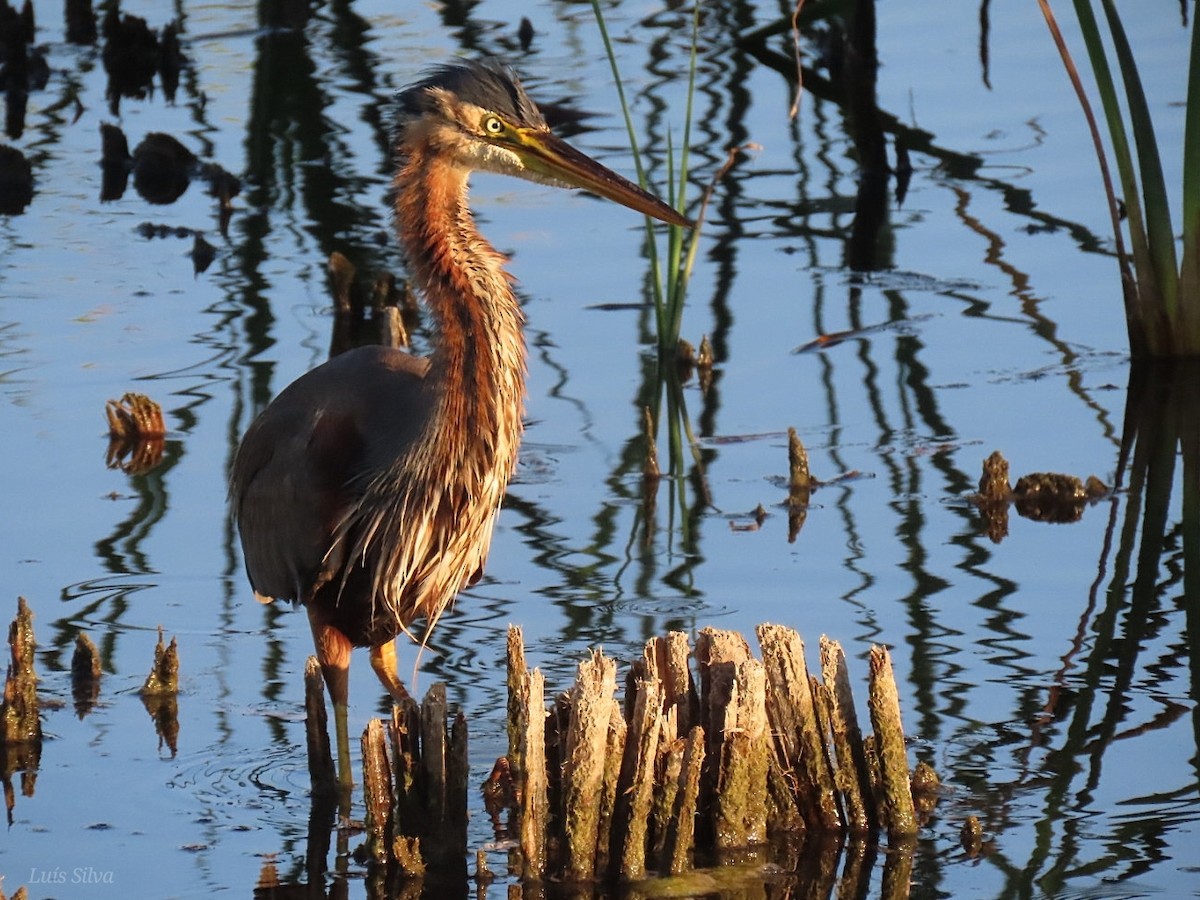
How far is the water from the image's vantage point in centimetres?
631

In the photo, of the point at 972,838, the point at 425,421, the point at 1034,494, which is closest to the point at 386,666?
the point at 425,421

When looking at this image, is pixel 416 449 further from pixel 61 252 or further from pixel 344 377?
pixel 61 252

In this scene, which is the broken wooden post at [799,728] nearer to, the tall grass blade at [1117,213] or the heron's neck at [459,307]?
the heron's neck at [459,307]

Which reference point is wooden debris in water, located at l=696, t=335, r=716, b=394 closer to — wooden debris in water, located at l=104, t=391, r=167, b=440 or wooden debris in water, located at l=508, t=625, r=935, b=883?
wooden debris in water, located at l=104, t=391, r=167, b=440

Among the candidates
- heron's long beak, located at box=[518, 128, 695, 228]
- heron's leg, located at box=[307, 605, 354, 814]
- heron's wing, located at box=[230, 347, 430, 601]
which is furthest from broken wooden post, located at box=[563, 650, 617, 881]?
heron's long beak, located at box=[518, 128, 695, 228]

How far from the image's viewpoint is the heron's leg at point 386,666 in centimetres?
694

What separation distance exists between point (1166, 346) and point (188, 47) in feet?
31.5

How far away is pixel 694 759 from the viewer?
18.0 ft

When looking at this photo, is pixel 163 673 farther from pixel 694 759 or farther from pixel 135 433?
pixel 135 433

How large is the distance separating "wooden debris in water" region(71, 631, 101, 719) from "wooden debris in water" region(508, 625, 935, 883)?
1930 mm

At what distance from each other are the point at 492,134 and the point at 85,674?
234 centimetres

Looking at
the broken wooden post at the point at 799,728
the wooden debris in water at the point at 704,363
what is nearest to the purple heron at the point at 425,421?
the broken wooden post at the point at 799,728

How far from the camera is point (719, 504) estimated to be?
28.3 feet

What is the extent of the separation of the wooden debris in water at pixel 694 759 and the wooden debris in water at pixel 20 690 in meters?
1.74
